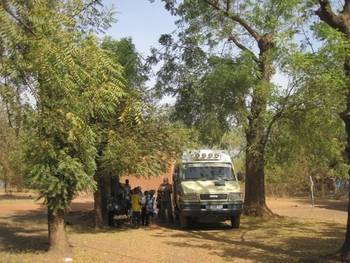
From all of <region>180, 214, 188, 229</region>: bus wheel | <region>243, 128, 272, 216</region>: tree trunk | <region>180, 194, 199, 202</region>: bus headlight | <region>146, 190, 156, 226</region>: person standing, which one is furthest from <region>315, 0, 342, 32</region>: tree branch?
<region>146, 190, 156, 226</region>: person standing

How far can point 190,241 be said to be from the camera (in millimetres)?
13008

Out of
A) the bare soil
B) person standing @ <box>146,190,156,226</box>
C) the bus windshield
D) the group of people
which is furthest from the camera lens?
person standing @ <box>146,190,156,226</box>

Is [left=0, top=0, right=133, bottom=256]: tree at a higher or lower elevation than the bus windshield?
higher

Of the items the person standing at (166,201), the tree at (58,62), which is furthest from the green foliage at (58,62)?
the person standing at (166,201)

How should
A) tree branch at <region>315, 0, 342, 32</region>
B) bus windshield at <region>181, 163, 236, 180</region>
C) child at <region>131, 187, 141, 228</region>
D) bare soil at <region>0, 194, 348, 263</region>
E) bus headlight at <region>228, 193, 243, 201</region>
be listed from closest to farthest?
tree branch at <region>315, 0, 342, 32</region> < bare soil at <region>0, 194, 348, 263</region> < bus headlight at <region>228, 193, 243, 201</region> < child at <region>131, 187, 141, 228</region> < bus windshield at <region>181, 163, 236, 180</region>

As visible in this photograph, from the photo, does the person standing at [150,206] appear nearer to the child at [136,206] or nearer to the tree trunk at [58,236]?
the child at [136,206]

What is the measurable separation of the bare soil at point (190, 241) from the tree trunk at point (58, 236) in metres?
0.26

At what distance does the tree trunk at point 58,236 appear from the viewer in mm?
10296

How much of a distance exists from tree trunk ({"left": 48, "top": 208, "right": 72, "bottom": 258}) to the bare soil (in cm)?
26

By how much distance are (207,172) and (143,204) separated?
8.53 ft

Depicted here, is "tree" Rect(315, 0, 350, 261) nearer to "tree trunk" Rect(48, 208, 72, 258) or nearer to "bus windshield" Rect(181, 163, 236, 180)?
"tree trunk" Rect(48, 208, 72, 258)

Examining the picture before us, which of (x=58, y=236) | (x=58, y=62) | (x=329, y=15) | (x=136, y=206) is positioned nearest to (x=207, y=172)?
(x=136, y=206)

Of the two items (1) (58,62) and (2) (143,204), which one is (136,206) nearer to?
(2) (143,204)

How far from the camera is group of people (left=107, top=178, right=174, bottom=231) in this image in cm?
1601
